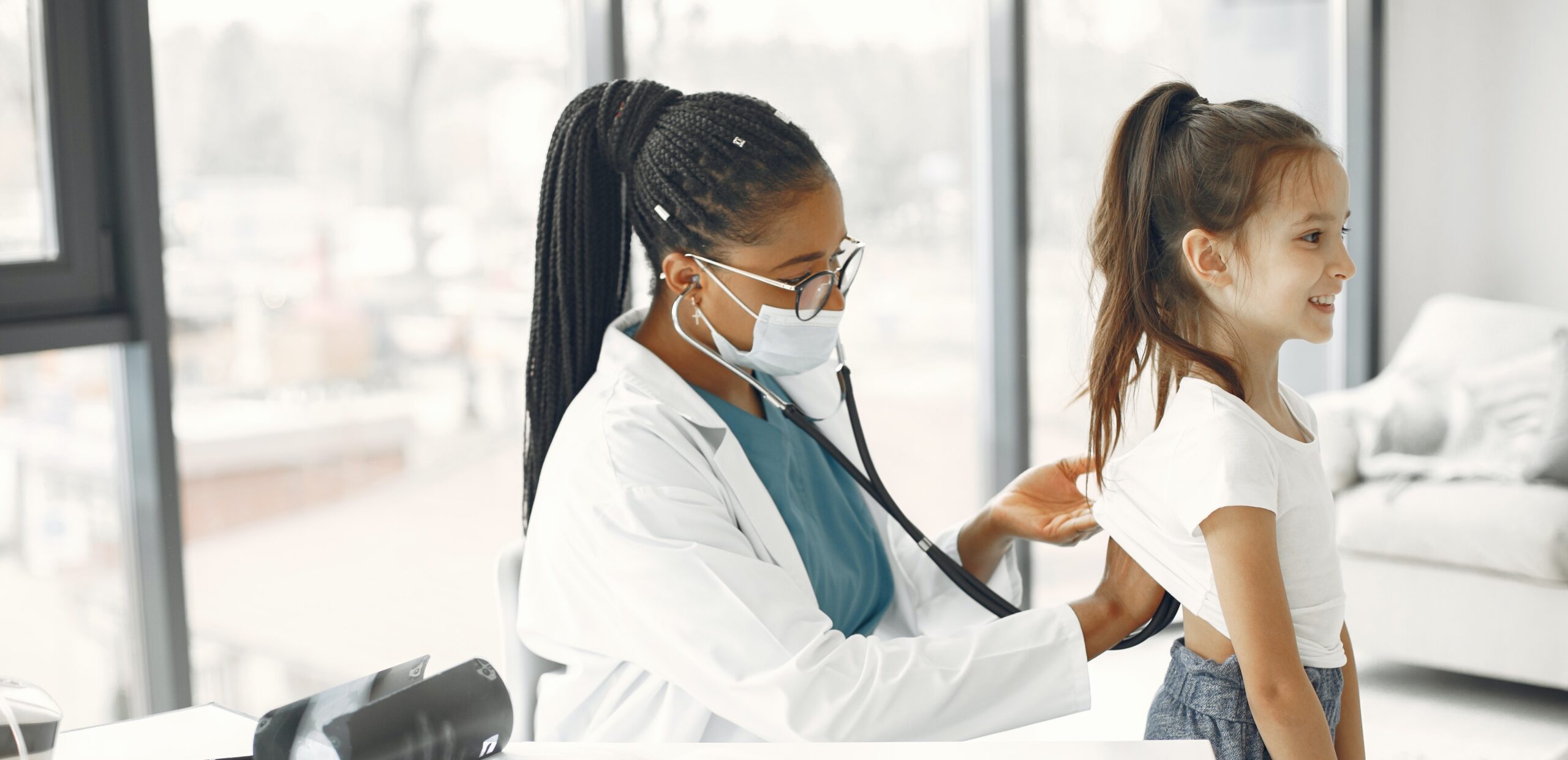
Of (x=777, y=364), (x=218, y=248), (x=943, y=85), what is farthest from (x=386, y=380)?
(x=943, y=85)

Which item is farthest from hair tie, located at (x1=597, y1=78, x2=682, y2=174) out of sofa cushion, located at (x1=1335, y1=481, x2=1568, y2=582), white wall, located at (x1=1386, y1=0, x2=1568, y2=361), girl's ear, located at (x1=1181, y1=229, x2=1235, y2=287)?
white wall, located at (x1=1386, y1=0, x2=1568, y2=361)

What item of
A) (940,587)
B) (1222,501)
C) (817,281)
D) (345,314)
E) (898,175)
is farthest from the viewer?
(898,175)

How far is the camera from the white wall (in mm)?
3838

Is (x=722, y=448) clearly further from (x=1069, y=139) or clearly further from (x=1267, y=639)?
(x=1069, y=139)

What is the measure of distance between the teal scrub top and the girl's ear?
465mm

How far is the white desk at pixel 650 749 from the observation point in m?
0.92

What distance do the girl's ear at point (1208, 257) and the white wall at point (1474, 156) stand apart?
10.3 feet

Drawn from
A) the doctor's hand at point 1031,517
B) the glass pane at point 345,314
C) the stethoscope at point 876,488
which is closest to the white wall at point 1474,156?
the glass pane at point 345,314

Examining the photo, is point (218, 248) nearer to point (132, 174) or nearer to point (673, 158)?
point (132, 174)

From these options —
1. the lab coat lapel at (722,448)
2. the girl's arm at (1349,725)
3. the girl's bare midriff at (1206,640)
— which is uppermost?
the lab coat lapel at (722,448)

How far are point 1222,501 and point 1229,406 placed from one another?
10cm

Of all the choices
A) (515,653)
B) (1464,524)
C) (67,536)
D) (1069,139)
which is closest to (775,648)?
(515,653)

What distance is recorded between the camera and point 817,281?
4.29 feet

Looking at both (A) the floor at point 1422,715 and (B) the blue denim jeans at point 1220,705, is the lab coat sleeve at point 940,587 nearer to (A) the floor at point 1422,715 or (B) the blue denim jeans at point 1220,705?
(B) the blue denim jeans at point 1220,705
